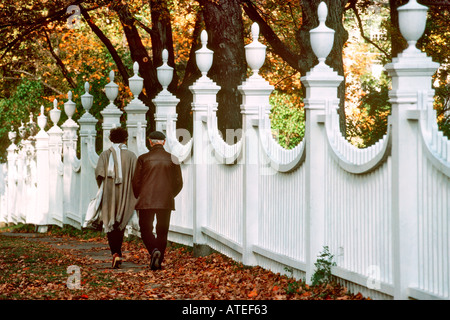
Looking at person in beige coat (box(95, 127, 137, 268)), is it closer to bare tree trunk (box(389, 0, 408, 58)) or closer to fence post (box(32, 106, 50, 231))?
bare tree trunk (box(389, 0, 408, 58))

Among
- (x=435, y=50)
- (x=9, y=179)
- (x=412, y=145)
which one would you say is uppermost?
(x=435, y=50)

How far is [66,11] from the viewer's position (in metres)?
20.0

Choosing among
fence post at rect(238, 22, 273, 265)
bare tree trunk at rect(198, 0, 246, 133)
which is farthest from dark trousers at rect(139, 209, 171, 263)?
bare tree trunk at rect(198, 0, 246, 133)

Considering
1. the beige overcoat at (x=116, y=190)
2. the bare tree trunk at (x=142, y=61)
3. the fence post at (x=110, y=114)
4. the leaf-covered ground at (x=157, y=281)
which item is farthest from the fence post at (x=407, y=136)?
the bare tree trunk at (x=142, y=61)

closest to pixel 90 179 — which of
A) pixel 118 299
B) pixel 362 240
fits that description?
pixel 118 299

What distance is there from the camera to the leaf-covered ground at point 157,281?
8.45 meters

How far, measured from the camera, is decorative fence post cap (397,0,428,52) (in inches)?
251

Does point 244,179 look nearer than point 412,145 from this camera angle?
No

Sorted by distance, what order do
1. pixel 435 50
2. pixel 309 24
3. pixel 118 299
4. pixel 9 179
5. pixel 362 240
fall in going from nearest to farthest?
1. pixel 362 240
2. pixel 118 299
3. pixel 309 24
4. pixel 435 50
5. pixel 9 179

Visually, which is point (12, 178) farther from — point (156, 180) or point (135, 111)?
point (156, 180)

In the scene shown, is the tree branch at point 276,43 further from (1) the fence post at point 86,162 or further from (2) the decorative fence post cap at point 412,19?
(2) the decorative fence post cap at point 412,19

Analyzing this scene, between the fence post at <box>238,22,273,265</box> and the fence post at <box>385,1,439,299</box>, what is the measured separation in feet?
12.8
